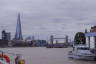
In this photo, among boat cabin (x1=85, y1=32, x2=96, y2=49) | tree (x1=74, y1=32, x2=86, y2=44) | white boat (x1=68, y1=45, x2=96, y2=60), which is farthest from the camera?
tree (x1=74, y1=32, x2=86, y2=44)

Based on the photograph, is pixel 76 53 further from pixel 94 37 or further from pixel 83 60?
pixel 94 37

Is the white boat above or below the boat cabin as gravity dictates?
below

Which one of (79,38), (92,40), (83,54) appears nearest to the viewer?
(83,54)

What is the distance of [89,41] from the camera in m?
71.2

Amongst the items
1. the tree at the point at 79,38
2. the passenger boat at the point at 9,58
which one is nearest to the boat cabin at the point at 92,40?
the tree at the point at 79,38

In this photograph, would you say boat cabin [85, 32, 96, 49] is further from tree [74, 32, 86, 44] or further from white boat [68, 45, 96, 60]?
tree [74, 32, 86, 44]

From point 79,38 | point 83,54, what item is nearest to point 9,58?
point 83,54

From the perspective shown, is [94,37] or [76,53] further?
[94,37]

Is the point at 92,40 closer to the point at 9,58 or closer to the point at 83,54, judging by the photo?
the point at 83,54

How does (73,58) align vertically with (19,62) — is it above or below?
below

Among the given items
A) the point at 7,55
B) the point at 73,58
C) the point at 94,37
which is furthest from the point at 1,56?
the point at 94,37

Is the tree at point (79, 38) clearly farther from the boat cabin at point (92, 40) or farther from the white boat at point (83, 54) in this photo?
the white boat at point (83, 54)

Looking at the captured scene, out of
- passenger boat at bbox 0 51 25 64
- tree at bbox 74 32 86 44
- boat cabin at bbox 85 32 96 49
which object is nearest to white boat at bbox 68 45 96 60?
boat cabin at bbox 85 32 96 49

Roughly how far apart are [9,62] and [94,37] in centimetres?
5978
